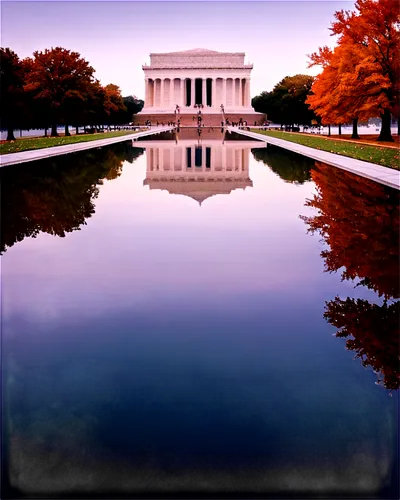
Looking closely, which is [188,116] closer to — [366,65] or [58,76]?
[58,76]

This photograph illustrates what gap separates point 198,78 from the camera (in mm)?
145250

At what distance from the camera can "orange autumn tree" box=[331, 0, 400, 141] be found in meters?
47.4

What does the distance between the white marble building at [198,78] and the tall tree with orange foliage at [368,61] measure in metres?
93.4

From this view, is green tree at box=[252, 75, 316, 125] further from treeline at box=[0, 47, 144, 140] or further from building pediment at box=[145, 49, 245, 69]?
building pediment at box=[145, 49, 245, 69]

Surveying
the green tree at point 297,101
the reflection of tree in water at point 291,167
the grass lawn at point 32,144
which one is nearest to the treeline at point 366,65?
the reflection of tree in water at point 291,167

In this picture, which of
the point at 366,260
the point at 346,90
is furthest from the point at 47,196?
the point at 346,90

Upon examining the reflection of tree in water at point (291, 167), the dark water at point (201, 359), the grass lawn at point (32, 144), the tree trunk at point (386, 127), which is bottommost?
the dark water at point (201, 359)

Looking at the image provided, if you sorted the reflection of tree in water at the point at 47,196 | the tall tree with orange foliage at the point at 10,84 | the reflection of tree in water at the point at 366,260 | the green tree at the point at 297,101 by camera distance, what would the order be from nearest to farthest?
the reflection of tree in water at the point at 366,260 < the reflection of tree in water at the point at 47,196 < the tall tree with orange foliage at the point at 10,84 < the green tree at the point at 297,101

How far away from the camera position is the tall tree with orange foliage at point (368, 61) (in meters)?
47.6

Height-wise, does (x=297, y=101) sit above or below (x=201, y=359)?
above

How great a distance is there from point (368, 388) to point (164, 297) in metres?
3.40

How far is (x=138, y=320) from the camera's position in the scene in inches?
286

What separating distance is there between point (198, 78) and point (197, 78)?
0.80ft

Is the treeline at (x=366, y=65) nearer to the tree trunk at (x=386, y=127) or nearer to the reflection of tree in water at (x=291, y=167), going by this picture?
the tree trunk at (x=386, y=127)
